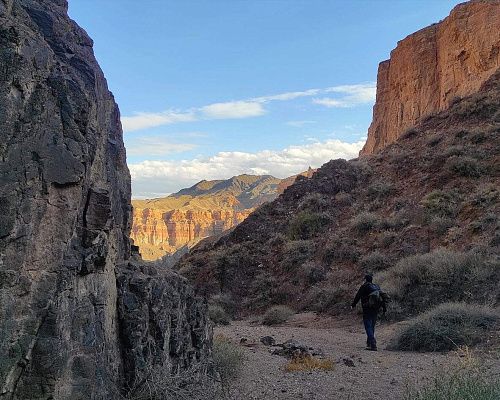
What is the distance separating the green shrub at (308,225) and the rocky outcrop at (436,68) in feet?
54.9

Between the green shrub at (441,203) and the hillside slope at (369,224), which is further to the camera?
the green shrub at (441,203)

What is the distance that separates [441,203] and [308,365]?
1294 cm

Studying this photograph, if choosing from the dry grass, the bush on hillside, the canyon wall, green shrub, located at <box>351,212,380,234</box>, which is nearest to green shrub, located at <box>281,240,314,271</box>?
green shrub, located at <box>351,212,380,234</box>

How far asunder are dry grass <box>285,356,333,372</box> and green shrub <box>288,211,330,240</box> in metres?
13.5

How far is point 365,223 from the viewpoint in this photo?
2027 cm

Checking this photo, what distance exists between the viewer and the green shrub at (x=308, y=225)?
22241mm

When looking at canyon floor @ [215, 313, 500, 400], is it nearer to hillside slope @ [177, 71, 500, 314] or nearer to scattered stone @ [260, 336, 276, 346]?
scattered stone @ [260, 336, 276, 346]

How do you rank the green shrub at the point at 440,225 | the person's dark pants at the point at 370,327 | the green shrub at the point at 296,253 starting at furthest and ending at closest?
the green shrub at the point at 296,253
the green shrub at the point at 440,225
the person's dark pants at the point at 370,327

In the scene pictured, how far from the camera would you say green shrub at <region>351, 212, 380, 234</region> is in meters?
20.0

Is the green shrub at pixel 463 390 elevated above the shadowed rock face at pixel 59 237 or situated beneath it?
situated beneath

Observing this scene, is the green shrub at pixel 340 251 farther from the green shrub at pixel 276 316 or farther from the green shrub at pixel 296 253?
the green shrub at pixel 276 316

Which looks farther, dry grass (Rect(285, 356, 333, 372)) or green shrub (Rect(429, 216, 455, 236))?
green shrub (Rect(429, 216, 455, 236))

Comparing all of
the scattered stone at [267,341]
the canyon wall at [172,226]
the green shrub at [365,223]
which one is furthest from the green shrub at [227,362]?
the canyon wall at [172,226]

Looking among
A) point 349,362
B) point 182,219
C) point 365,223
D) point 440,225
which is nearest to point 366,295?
point 349,362
